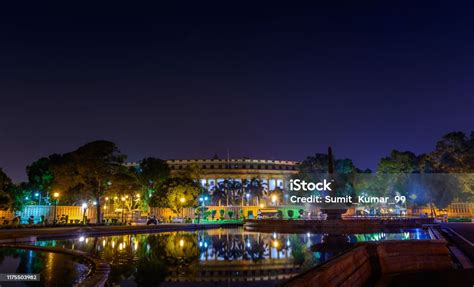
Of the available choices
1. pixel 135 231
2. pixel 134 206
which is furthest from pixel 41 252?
pixel 134 206

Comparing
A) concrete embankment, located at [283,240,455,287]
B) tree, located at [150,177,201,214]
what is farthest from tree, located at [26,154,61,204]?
concrete embankment, located at [283,240,455,287]

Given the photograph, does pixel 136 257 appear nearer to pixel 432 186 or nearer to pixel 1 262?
pixel 1 262

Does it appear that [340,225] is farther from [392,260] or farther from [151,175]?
[151,175]

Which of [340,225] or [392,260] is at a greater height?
[340,225]

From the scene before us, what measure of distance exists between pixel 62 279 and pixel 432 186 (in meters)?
65.0

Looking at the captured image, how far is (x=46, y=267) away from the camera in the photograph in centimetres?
1434

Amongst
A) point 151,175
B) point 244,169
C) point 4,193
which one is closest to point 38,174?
point 151,175

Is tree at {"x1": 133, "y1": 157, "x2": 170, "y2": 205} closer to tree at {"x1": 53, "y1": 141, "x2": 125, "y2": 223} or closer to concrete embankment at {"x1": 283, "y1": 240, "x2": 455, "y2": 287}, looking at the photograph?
tree at {"x1": 53, "y1": 141, "x2": 125, "y2": 223}

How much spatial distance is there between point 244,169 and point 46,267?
137 metres

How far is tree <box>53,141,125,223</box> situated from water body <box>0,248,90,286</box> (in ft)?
105

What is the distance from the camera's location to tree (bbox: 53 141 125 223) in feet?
164

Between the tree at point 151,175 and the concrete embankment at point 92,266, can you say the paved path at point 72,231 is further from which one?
the tree at point 151,175

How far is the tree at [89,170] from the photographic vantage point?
50125 mm

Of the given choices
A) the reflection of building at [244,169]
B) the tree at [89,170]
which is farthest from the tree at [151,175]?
the reflection of building at [244,169]
